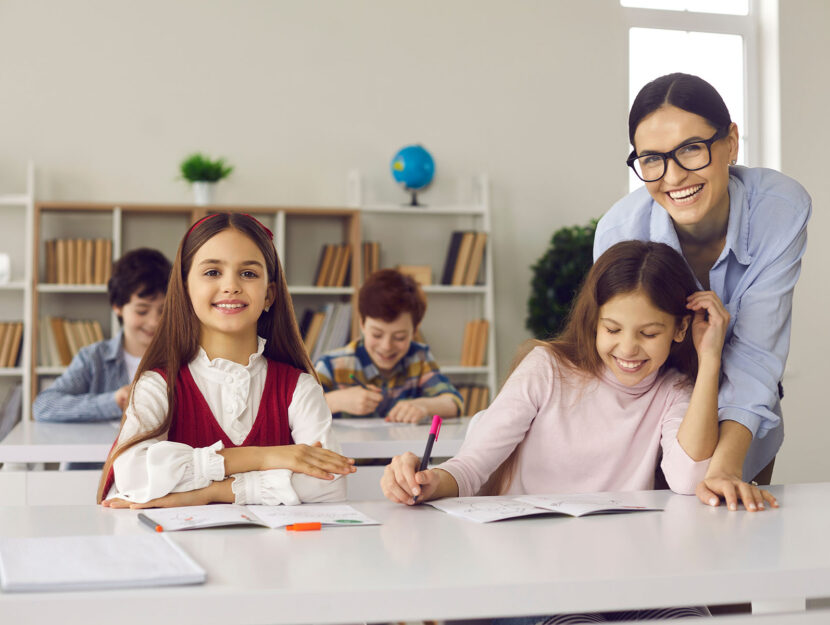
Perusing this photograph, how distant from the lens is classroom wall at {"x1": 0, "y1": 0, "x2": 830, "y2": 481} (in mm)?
4566

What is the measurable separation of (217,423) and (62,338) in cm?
300

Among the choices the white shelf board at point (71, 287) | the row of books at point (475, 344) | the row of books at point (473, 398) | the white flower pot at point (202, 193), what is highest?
the white flower pot at point (202, 193)

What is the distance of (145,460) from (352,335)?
9.99 feet

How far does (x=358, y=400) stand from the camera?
2.92 meters

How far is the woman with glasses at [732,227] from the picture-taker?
1.70 meters

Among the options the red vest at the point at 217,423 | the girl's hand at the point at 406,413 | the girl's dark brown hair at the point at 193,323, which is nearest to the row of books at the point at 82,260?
the girl's hand at the point at 406,413

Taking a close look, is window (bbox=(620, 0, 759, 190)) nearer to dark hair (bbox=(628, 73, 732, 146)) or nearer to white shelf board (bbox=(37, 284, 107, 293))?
white shelf board (bbox=(37, 284, 107, 293))

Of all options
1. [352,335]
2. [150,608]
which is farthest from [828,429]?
[150,608]

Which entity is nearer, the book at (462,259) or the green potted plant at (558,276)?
the green potted plant at (558,276)

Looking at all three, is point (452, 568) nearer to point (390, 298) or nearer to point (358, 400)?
point (358, 400)

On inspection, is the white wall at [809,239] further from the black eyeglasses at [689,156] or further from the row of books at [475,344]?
the black eyeglasses at [689,156]

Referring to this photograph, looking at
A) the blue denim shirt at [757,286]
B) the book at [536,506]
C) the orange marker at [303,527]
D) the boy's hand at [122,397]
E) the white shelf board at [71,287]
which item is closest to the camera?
the orange marker at [303,527]

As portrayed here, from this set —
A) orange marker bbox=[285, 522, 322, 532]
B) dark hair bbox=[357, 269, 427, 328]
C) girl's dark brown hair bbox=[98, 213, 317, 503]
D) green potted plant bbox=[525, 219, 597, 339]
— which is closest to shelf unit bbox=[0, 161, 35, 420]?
dark hair bbox=[357, 269, 427, 328]

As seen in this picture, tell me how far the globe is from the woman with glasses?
2922 millimetres
